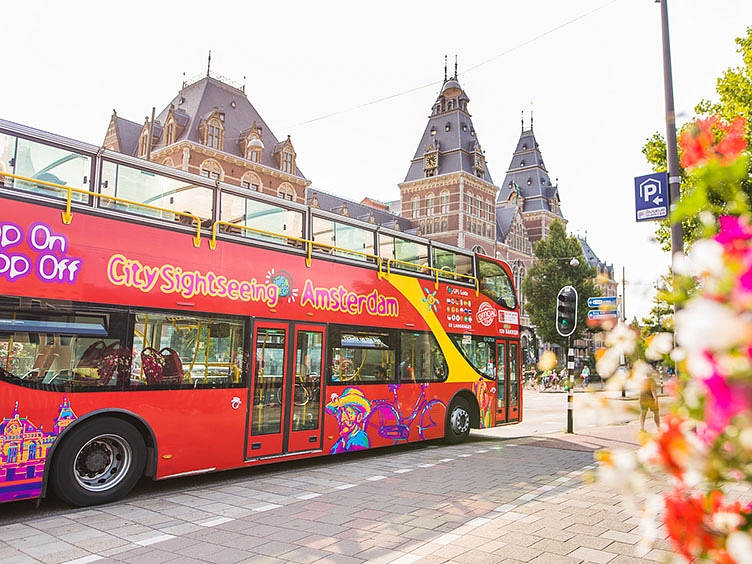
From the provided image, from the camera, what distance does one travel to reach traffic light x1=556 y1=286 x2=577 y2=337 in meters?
12.1

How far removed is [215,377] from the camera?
24.3ft

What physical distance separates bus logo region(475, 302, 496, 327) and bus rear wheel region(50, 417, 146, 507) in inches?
288

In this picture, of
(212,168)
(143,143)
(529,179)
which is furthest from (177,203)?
(529,179)

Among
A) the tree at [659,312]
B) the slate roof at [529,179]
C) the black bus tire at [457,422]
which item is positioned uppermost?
the slate roof at [529,179]

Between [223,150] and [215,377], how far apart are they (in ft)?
109

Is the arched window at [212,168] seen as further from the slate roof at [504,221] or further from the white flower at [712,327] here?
the slate roof at [504,221]

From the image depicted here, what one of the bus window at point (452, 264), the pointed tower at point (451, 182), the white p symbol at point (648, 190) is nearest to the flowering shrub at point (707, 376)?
the white p symbol at point (648, 190)

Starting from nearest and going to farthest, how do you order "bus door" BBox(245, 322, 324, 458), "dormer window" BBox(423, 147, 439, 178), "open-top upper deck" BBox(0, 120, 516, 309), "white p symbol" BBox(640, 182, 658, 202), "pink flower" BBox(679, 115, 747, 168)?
"pink flower" BBox(679, 115, 747, 168)
"open-top upper deck" BBox(0, 120, 516, 309)
"bus door" BBox(245, 322, 324, 458)
"white p symbol" BBox(640, 182, 658, 202)
"dormer window" BBox(423, 147, 439, 178)

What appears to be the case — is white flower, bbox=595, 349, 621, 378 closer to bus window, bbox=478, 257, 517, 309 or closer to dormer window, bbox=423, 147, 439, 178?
bus window, bbox=478, 257, 517, 309

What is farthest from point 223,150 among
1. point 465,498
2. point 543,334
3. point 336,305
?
point 465,498

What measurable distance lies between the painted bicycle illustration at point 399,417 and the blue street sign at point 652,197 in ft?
15.5

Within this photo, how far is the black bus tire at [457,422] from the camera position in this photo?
11164 mm

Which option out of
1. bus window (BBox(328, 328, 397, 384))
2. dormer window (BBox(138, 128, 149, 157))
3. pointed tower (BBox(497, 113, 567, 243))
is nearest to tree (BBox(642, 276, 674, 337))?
bus window (BBox(328, 328, 397, 384))

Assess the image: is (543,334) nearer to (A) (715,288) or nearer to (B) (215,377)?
(B) (215,377)
